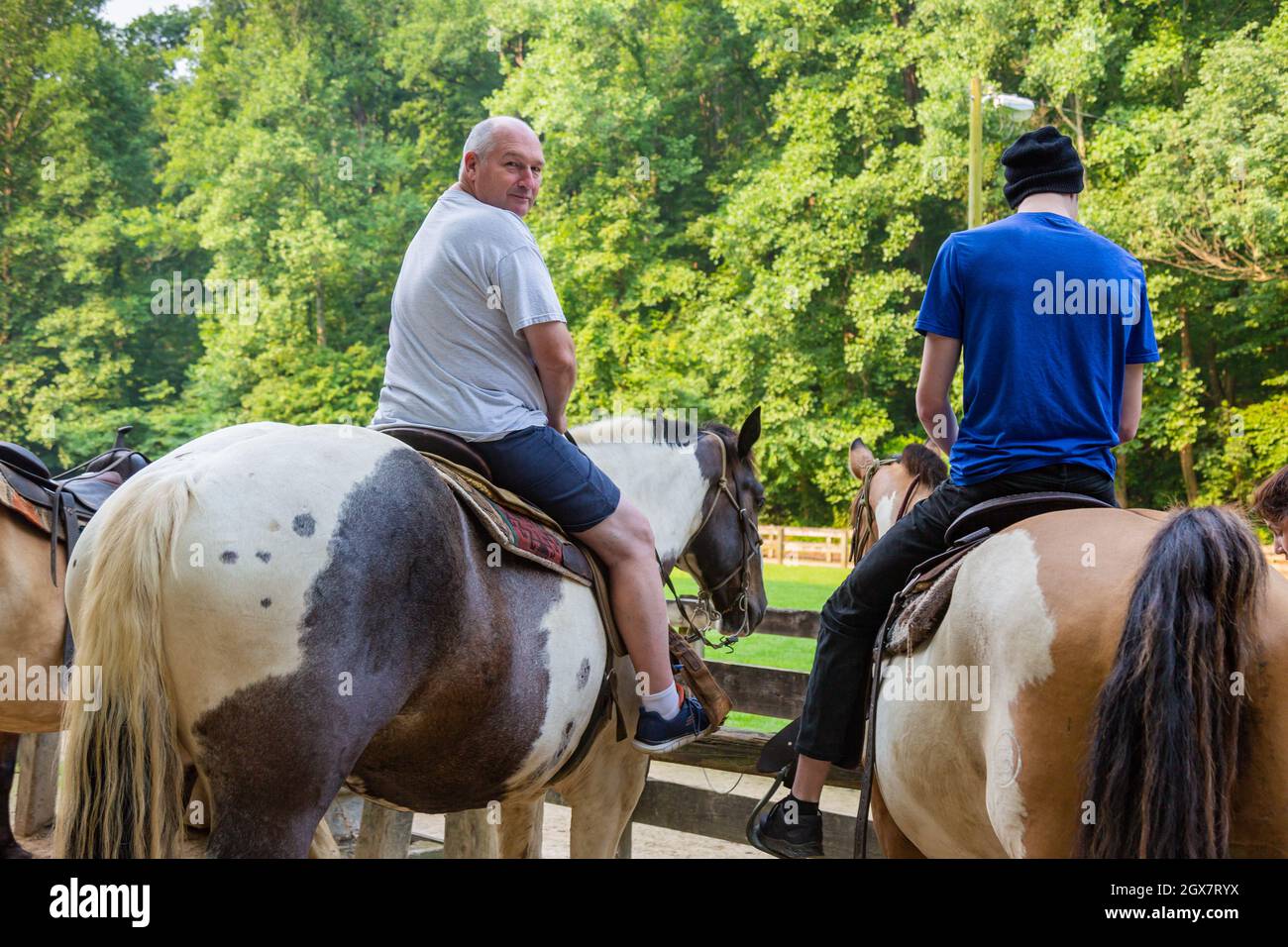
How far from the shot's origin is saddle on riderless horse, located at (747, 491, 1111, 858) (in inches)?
117

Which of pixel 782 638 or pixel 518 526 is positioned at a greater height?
pixel 518 526

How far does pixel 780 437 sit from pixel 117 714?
26622 millimetres

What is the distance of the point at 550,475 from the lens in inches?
135

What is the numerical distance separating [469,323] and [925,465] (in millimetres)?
3125

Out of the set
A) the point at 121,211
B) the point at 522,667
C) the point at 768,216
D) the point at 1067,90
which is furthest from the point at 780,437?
the point at 522,667

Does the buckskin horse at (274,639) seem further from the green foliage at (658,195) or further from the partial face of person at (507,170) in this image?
the green foliage at (658,195)

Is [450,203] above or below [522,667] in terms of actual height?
above

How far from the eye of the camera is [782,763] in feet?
13.4

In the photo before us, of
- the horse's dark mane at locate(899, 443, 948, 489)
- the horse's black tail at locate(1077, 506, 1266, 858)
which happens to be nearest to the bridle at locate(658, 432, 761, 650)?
the horse's dark mane at locate(899, 443, 948, 489)

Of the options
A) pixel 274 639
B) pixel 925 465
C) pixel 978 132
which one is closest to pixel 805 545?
pixel 978 132

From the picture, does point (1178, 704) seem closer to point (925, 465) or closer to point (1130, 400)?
point (1130, 400)

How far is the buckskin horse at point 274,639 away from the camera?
8.05 ft

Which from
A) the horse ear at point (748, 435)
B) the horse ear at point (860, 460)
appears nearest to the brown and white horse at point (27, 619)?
the horse ear at point (748, 435)
